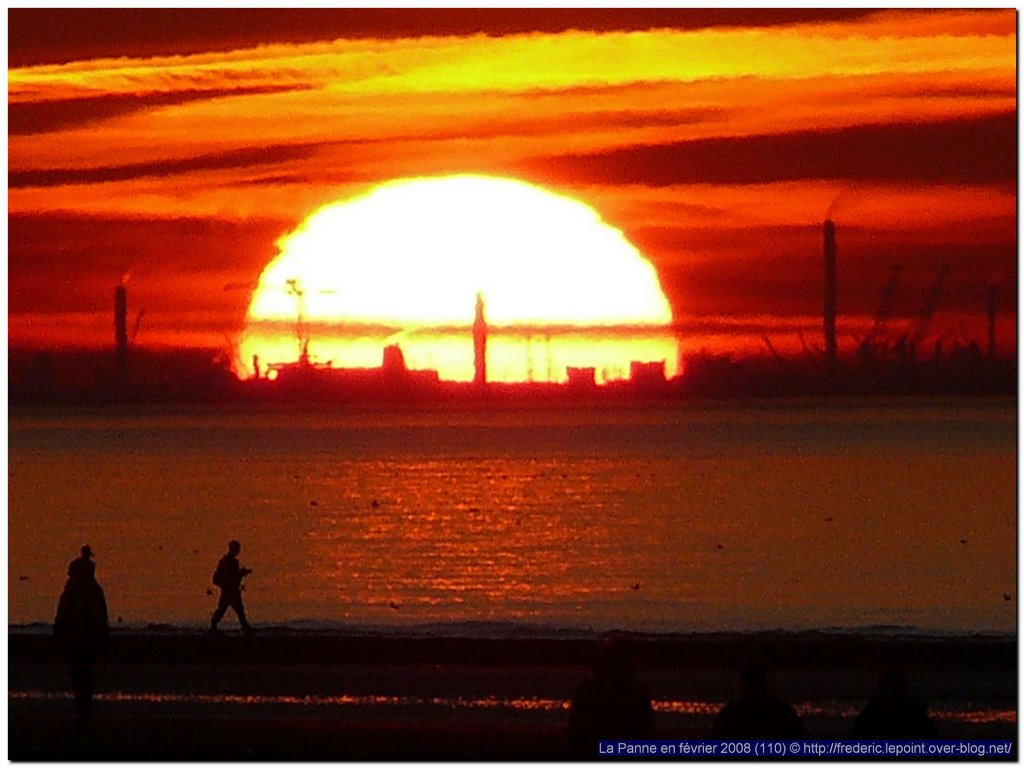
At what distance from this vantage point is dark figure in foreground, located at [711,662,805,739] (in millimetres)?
9477

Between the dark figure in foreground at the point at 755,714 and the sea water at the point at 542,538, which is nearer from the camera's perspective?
the dark figure in foreground at the point at 755,714

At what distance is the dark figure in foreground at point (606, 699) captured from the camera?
945cm

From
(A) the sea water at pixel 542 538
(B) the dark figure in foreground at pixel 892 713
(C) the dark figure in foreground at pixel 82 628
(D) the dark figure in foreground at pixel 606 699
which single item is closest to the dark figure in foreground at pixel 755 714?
(D) the dark figure in foreground at pixel 606 699

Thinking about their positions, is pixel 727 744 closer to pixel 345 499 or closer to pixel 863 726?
pixel 863 726

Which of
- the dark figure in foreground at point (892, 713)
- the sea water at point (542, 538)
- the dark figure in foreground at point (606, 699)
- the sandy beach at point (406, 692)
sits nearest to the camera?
the dark figure in foreground at point (606, 699)

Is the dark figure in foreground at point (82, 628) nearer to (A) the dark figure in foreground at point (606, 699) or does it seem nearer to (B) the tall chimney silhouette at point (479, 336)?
(A) the dark figure in foreground at point (606, 699)

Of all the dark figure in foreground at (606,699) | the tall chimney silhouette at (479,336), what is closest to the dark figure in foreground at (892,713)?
the dark figure in foreground at (606,699)

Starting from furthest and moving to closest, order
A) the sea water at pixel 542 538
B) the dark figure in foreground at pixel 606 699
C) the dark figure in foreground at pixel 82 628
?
the sea water at pixel 542 538 < the dark figure in foreground at pixel 82 628 < the dark figure in foreground at pixel 606 699

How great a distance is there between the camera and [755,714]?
9562mm

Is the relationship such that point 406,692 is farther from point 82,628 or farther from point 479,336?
point 479,336

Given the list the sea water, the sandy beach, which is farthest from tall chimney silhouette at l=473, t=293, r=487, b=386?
the sandy beach

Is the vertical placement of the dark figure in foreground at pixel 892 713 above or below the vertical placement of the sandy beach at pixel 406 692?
above

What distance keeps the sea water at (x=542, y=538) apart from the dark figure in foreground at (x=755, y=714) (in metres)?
27.1

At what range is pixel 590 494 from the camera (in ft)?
324
